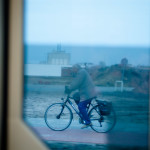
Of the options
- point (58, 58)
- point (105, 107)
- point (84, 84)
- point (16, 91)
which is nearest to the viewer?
point (16, 91)

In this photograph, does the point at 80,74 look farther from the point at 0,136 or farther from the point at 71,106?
the point at 0,136

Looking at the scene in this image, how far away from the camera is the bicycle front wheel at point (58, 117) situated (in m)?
3.74

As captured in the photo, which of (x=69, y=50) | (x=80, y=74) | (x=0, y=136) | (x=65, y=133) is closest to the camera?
(x=0, y=136)

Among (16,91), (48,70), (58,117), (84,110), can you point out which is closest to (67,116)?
(58,117)

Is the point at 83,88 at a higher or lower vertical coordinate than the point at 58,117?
higher

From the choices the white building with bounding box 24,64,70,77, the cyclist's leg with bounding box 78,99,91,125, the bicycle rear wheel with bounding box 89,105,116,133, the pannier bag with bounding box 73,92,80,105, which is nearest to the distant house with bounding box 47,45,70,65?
the white building with bounding box 24,64,70,77

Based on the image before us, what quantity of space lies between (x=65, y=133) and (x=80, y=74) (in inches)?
31.4

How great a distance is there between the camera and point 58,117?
3.80 metres

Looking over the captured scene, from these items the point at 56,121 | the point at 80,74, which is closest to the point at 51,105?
the point at 56,121

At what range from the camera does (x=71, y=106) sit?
3.85 meters

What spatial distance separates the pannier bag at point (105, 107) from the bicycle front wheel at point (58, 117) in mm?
408

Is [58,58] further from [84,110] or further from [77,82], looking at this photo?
[84,110]

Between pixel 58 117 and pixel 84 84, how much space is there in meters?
0.63

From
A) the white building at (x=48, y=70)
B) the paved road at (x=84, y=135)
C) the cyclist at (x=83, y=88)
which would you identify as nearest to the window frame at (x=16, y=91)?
the paved road at (x=84, y=135)
